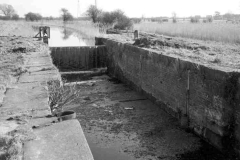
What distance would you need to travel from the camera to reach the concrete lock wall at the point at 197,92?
4980 mm

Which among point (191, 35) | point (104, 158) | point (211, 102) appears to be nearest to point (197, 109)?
point (211, 102)

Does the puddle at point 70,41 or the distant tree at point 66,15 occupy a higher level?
the distant tree at point 66,15

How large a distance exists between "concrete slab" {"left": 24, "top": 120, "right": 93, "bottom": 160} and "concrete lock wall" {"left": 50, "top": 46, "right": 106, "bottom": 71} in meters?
10.2

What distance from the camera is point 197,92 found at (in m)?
5.84

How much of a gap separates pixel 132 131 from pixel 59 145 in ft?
12.1

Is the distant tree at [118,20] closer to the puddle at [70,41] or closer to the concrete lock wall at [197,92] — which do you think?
the puddle at [70,41]

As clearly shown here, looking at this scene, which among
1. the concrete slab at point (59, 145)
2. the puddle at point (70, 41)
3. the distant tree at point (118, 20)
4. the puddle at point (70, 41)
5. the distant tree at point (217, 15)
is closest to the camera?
the concrete slab at point (59, 145)

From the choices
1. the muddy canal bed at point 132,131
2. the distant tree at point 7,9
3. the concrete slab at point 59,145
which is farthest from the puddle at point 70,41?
the distant tree at point 7,9

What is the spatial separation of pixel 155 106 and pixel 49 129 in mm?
5065

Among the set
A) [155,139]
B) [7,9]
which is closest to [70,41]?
[155,139]

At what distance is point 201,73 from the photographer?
225 inches

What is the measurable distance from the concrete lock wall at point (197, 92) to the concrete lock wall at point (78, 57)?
14.0 feet

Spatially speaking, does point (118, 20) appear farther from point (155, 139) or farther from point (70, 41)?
point (155, 139)

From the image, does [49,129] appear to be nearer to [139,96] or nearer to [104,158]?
[104,158]
